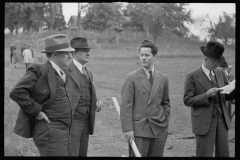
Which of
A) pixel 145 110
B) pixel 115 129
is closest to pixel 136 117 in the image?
pixel 145 110

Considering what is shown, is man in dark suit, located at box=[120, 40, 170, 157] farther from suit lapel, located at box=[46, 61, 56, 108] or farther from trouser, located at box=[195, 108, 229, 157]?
suit lapel, located at box=[46, 61, 56, 108]

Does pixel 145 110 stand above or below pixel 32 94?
below

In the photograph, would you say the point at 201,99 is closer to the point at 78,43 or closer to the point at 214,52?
the point at 214,52

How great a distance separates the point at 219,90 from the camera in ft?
14.8

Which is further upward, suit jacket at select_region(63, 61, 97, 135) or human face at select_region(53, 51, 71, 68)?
human face at select_region(53, 51, 71, 68)

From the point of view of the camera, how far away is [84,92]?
4.62m

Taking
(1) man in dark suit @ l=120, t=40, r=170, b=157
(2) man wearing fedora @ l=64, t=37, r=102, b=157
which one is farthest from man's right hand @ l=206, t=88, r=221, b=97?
(2) man wearing fedora @ l=64, t=37, r=102, b=157

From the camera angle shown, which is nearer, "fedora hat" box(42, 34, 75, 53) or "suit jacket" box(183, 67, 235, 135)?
"fedora hat" box(42, 34, 75, 53)

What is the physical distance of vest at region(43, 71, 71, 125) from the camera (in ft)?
12.2

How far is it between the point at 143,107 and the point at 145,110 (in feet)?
0.15

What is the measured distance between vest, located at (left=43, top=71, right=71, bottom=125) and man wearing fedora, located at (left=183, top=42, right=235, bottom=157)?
5.92 feet

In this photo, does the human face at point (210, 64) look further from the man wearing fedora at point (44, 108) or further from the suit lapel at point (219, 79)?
the man wearing fedora at point (44, 108)

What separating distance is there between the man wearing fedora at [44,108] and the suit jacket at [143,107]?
30.5 inches

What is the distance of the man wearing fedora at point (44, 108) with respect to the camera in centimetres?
352
